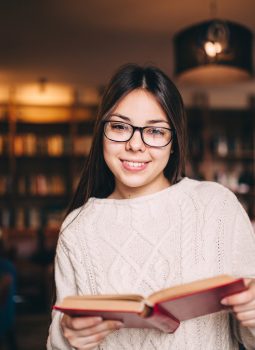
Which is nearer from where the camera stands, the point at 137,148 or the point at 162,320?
the point at 162,320

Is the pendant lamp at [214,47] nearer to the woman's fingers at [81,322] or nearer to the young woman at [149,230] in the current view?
the young woman at [149,230]

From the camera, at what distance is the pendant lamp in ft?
12.0

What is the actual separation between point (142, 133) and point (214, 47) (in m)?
2.60

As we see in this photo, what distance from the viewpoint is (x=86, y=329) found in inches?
41.3

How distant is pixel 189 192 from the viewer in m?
1.33

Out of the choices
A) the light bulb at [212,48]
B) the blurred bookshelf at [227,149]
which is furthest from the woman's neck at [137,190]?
the blurred bookshelf at [227,149]

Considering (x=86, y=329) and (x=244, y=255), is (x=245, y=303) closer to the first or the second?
(x=244, y=255)

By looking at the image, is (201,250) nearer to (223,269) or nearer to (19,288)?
(223,269)

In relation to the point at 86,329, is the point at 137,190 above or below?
above

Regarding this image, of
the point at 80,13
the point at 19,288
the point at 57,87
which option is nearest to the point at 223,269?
the point at 80,13

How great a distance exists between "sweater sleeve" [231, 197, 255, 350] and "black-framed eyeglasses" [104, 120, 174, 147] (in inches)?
10.5

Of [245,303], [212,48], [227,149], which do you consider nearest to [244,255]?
[245,303]

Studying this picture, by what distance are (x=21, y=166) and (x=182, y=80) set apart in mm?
3646

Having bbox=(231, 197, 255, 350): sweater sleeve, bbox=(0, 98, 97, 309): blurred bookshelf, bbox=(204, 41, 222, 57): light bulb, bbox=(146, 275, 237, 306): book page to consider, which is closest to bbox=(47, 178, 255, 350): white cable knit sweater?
bbox=(231, 197, 255, 350): sweater sleeve
